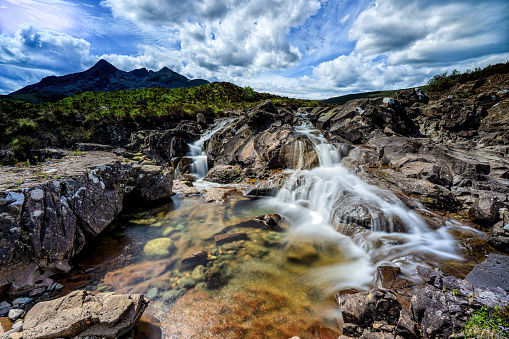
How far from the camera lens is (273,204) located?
12570 mm

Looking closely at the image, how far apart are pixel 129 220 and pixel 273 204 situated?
8.23m

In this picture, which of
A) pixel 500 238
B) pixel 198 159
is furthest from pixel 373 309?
pixel 198 159

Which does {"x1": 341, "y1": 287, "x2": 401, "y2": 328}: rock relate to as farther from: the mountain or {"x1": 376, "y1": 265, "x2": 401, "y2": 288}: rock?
the mountain

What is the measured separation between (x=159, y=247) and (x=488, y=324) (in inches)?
370

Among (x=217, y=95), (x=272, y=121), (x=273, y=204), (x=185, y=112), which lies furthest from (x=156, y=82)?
(x=273, y=204)

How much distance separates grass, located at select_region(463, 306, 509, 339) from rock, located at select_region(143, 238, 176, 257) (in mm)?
8512

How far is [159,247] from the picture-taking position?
810 cm

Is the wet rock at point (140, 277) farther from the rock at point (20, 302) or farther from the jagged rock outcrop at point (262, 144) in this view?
the jagged rock outcrop at point (262, 144)

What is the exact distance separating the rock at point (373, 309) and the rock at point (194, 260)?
5001 mm

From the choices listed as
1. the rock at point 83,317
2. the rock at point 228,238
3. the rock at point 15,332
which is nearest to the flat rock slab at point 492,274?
the rock at point 228,238

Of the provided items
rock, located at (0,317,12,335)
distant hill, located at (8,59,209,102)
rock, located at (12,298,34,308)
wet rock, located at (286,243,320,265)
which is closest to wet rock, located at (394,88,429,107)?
wet rock, located at (286,243,320,265)

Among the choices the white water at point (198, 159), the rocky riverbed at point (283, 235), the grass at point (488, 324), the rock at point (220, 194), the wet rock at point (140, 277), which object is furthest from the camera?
the white water at point (198, 159)

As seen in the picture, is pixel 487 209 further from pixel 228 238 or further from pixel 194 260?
pixel 194 260

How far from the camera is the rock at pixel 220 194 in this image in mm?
13178
